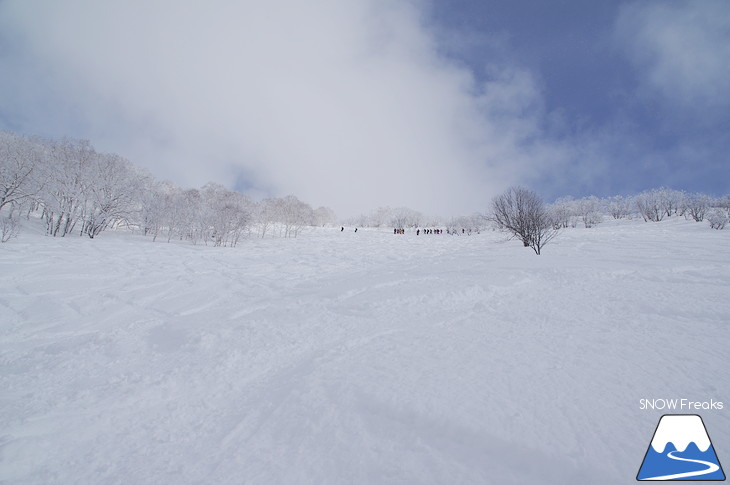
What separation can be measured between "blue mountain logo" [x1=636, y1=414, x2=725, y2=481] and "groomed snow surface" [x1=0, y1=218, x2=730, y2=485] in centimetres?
9

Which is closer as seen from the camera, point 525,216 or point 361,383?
point 361,383

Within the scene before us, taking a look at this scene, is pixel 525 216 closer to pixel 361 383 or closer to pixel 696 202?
pixel 361 383

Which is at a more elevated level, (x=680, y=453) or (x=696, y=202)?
(x=696, y=202)

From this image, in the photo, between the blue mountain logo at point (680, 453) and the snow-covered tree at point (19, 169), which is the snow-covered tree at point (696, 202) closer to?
the blue mountain logo at point (680, 453)

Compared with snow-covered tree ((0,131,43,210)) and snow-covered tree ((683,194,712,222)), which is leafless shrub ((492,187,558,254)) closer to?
snow-covered tree ((0,131,43,210))

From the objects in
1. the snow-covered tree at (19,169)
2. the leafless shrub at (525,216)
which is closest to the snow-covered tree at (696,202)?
the leafless shrub at (525,216)

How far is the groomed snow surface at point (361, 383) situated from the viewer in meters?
2.09

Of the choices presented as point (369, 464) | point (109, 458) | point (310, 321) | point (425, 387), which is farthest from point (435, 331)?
point (109, 458)

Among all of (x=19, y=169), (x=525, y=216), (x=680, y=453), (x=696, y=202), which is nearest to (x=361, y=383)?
(x=680, y=453)

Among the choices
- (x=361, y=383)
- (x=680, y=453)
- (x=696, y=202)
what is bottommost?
(x=361, y=383)

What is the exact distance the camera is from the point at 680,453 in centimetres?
206

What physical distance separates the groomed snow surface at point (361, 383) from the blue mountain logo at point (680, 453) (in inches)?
3.5

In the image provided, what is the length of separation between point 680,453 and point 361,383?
2.62 meters

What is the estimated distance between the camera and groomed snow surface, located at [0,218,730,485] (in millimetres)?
2092
